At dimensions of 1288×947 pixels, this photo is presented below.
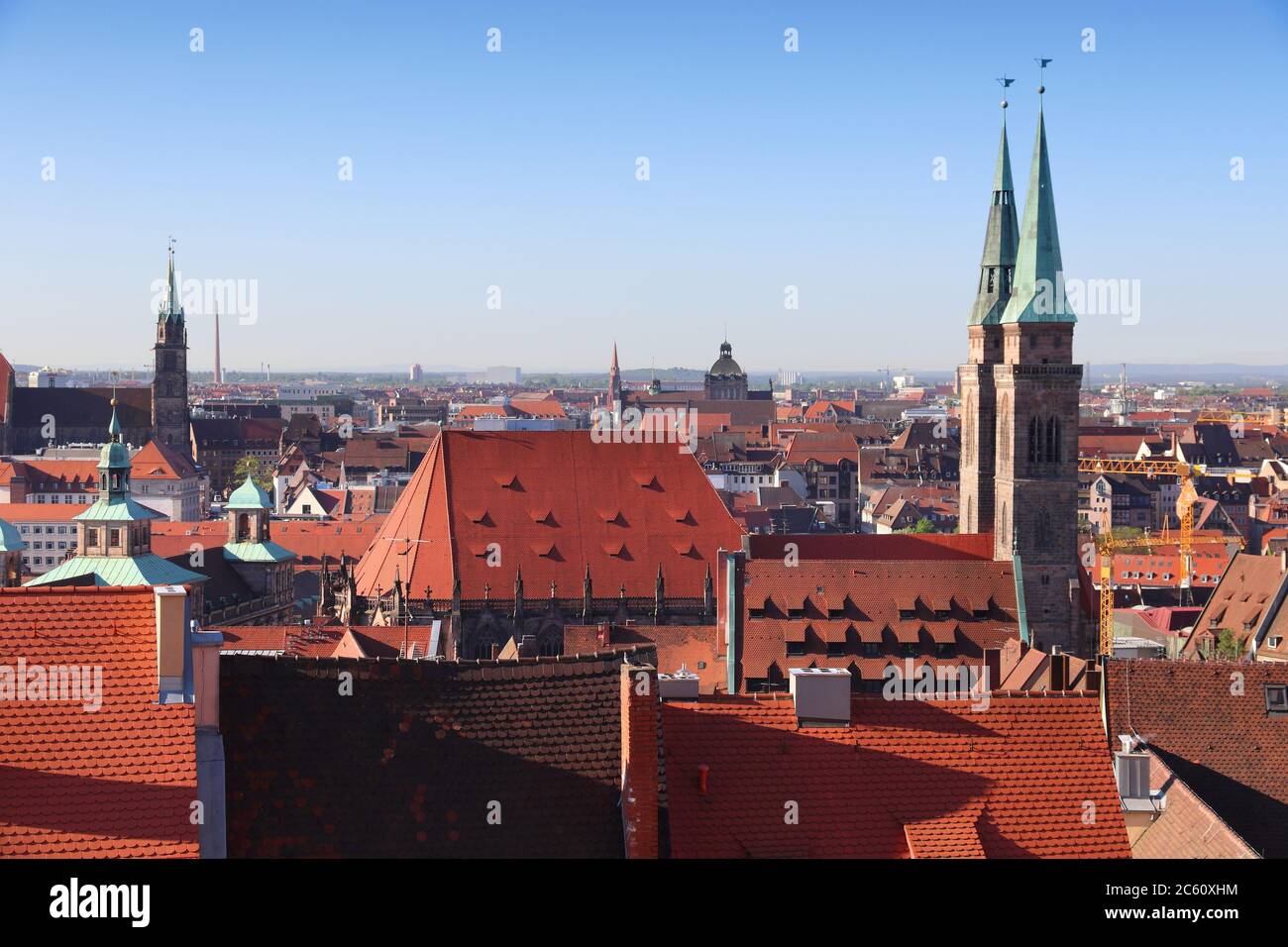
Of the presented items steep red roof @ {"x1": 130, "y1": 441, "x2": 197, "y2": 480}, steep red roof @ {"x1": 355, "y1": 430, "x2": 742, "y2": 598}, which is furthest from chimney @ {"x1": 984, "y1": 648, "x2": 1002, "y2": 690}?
steep red roof @ {"x1": 130, "y1": 441, "x2": 197, "y2": 480}

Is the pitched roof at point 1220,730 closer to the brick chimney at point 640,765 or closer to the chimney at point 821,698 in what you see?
the chimney at point 821,698

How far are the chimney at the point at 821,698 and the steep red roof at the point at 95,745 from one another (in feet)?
21.1

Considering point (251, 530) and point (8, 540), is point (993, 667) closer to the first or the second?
point (251, 530)

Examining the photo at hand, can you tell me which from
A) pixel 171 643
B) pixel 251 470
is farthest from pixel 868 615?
pixel 251 470

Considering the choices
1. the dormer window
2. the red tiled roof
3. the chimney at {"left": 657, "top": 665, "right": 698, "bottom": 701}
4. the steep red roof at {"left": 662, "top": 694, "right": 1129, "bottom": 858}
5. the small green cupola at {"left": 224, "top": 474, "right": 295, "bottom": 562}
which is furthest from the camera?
the small green cupola at {"left": 224, "top": 474, "right": 295, "bottom": 562}

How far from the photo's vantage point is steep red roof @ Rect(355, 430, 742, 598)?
194ft

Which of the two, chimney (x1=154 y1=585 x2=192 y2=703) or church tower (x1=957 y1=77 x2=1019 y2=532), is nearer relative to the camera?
chimney (x1=154 y1=585 x2=192 y2=703)

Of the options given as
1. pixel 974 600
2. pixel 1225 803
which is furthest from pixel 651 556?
pixel 1225 803

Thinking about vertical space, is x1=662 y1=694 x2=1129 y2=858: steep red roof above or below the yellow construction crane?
above

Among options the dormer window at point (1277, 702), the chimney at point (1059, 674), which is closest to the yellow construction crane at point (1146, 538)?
the chimney at point (1059, 674)

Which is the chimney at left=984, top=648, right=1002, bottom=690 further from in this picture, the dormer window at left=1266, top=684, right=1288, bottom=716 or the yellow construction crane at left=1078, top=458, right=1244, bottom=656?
the dormer window at left=1266, top=684, right=1288, bottom=716

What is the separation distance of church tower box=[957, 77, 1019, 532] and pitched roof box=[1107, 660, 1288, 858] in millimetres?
40157

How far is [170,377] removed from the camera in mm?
177125

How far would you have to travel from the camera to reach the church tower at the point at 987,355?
68.2 metres
